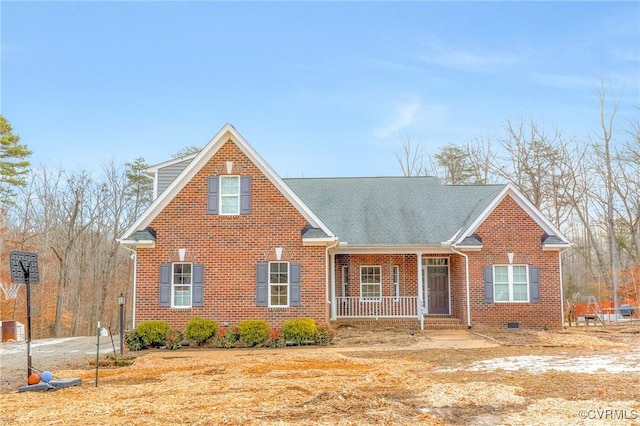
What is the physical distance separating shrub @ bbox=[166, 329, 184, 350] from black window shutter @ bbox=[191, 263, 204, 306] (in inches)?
39.3

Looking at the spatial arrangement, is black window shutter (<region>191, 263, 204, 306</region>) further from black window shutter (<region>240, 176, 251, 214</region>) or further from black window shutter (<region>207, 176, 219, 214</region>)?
black window shutter (<region>240, 176, 251, 214</region>)

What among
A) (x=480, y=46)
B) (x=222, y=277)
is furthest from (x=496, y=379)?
(x=480, y=46)

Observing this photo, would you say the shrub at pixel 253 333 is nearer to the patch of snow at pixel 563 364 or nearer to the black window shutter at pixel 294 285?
the black window shutter at pixel 294 285

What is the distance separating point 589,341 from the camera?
16.1m

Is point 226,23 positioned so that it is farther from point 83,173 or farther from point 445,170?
point 445,170

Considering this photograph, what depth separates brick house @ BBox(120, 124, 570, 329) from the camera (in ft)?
58.8

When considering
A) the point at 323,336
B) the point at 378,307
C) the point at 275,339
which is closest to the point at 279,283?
the point at 275,339

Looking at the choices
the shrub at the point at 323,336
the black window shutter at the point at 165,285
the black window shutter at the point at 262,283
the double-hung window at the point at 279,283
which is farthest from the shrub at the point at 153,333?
the shrub at the point at 323,336

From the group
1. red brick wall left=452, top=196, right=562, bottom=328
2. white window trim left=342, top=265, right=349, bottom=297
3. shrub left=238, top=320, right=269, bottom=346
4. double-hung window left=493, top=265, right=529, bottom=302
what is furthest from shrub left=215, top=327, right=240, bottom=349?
double-hung window left=493, top=265, right=529, bottom=302

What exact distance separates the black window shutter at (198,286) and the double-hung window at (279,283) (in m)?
2.10

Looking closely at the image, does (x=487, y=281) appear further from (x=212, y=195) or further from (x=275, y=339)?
(x=212, y=195)

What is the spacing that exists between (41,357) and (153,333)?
124 inches

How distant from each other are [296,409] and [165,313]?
35.9 feet

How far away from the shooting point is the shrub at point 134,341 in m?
17.0
